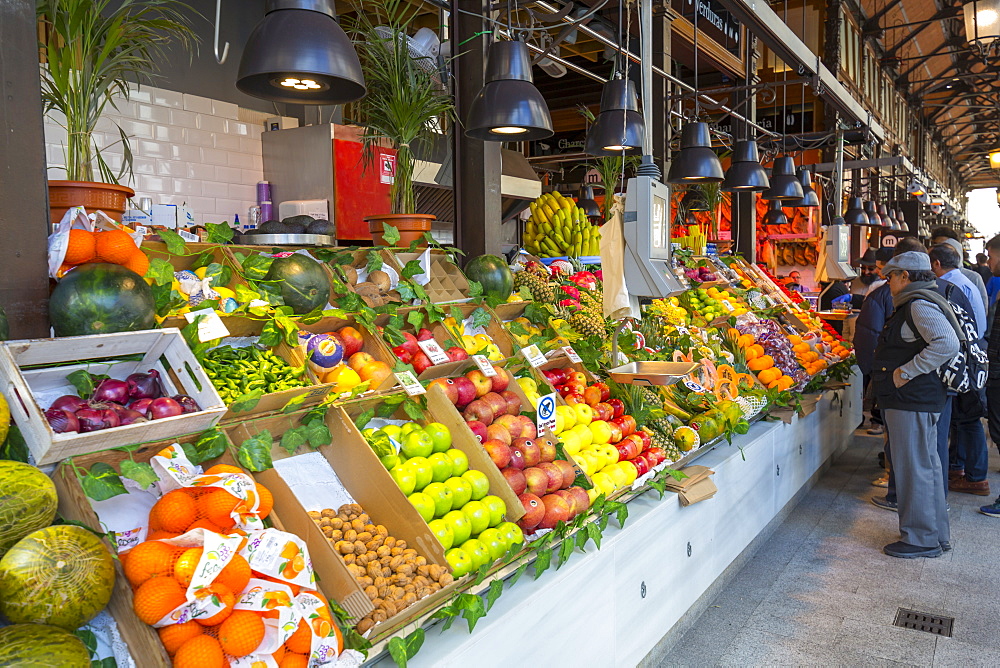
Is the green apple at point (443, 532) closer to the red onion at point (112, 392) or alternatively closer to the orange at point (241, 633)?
the orange at point (241, 633)

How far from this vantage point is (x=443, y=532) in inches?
89.4

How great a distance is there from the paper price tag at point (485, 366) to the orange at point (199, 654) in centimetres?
166

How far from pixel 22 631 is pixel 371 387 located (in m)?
1.45

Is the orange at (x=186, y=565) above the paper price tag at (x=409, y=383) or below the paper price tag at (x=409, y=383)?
below

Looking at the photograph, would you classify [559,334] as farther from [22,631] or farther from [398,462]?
[22,631]

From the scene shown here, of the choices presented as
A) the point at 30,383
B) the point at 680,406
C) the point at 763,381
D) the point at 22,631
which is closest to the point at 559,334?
the point at 680,406

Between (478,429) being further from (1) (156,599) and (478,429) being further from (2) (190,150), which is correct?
(2) (190,150)

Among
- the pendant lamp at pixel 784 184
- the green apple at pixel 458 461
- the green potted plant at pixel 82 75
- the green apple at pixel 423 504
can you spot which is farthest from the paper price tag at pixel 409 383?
the pendant lamp at pixel 784 184

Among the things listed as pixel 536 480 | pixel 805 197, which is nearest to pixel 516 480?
pixel 536 480

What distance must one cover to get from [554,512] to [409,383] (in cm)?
71

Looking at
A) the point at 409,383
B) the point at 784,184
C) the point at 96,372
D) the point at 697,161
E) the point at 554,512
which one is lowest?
the point at 554,512

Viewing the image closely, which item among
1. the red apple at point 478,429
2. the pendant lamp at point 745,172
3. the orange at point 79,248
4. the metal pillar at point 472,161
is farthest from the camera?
the pendant lamp at point 745,172

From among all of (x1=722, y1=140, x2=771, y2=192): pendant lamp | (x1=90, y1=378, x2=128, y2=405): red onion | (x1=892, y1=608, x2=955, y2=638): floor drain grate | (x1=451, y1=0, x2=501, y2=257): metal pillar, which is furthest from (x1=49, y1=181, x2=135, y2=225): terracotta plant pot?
(x1=722, y1=140, x2=771, y2=192): pendant lamp

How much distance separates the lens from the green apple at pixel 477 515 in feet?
7.96
